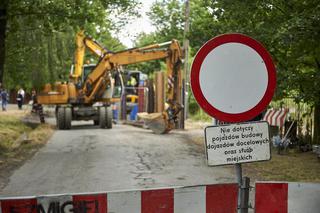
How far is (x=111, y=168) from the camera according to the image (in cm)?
1229

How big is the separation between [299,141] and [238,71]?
12.5 m

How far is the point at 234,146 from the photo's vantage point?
437 centimetres

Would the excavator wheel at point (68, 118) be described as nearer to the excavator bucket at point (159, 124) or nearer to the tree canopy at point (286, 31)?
the excavator bucket at point (159, 124)

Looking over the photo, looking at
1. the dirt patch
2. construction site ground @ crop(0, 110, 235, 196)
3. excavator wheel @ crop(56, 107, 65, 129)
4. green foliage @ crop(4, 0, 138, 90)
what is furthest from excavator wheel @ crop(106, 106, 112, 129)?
construction site ground @ crop(0, 110, 235, 196)

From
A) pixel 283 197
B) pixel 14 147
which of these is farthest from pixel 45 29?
pixel 283 197

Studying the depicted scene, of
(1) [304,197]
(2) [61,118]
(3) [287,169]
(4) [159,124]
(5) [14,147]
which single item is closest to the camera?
(1) [304,197]

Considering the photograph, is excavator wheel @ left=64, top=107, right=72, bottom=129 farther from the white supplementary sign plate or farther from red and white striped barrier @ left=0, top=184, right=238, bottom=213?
the white supplementary sign plate

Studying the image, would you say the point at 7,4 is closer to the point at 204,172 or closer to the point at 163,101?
the point at 204,172

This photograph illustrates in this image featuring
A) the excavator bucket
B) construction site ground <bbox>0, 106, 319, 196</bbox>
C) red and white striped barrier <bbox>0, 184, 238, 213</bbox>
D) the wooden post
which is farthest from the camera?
the wooden post

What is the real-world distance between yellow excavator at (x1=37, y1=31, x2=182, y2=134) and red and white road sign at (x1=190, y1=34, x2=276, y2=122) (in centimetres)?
1842

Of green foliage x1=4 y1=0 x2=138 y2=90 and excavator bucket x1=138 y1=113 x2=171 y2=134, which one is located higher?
green foliage x1=4 y1=0 x2=138 y2=90

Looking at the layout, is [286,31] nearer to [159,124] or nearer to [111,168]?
[111,168]

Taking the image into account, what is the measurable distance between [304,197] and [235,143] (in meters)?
0.76

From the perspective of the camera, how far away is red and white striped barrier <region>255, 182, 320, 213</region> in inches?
181
